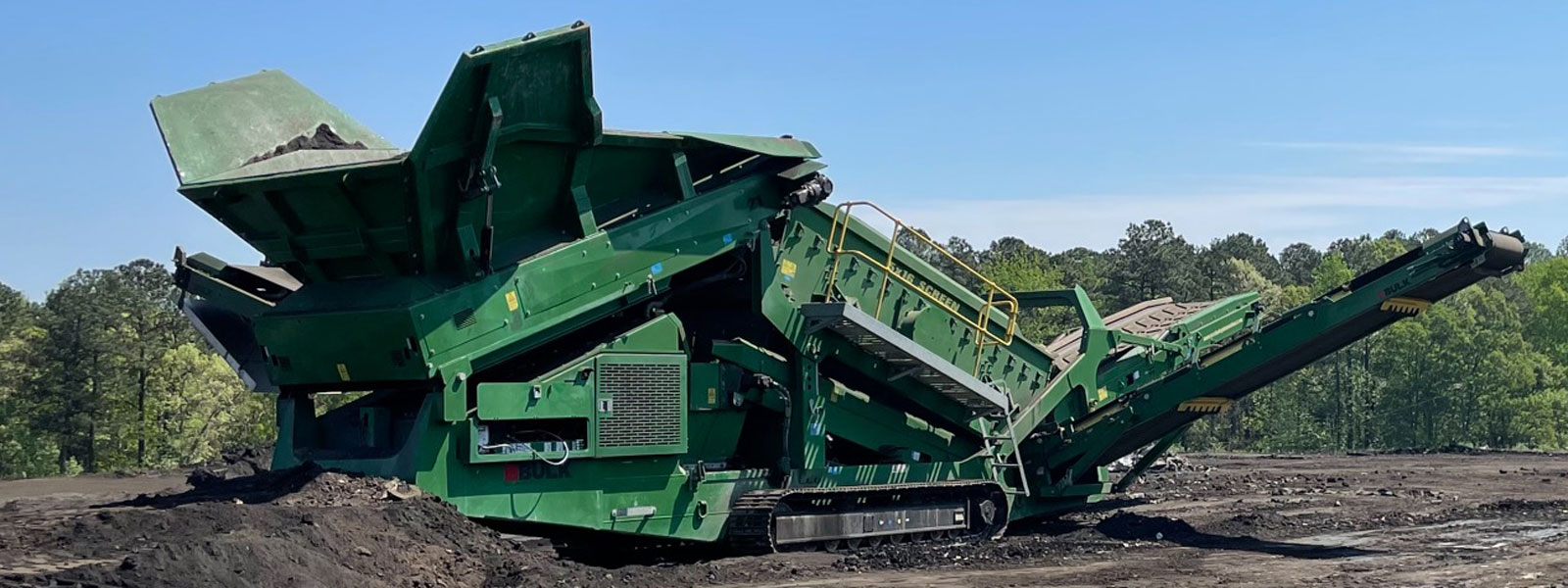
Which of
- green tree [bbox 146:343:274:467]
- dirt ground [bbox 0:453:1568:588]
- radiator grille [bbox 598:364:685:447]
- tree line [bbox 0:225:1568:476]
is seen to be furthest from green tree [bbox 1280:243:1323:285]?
radiator grille [bbox 598:364:685:447]

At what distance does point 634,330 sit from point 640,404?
0.62 metres

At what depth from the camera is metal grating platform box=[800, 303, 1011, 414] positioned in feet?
44.0

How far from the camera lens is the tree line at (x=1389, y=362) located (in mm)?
52375

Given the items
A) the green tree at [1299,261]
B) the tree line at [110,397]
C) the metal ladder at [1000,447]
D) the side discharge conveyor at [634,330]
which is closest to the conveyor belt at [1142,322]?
the side discharge conveyor at [634,330]

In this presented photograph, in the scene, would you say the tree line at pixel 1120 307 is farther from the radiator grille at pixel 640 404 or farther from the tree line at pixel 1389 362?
the radiator grille at pixel 640 404

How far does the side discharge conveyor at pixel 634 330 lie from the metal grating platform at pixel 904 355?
37 millimetres

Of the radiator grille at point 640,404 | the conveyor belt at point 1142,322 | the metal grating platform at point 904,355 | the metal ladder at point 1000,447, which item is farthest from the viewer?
the conveyor belt at point 1142,322

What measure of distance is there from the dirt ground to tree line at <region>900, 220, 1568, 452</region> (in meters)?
32.1

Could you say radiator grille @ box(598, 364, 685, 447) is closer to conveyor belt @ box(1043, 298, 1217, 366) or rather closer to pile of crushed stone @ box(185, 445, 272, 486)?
conveyor belt @ box(1043, 298, 1217, 366)

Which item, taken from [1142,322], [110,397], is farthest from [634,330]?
[110,397]

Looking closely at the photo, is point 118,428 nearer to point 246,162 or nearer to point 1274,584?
point 246,162

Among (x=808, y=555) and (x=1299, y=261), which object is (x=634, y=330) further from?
(x=1299, y=261)

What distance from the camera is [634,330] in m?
12.5

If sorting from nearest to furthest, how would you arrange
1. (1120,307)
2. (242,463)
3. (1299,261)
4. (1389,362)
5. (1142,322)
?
(1142,322), (242,463), (1389,362), (1120,307), (1299,261)
